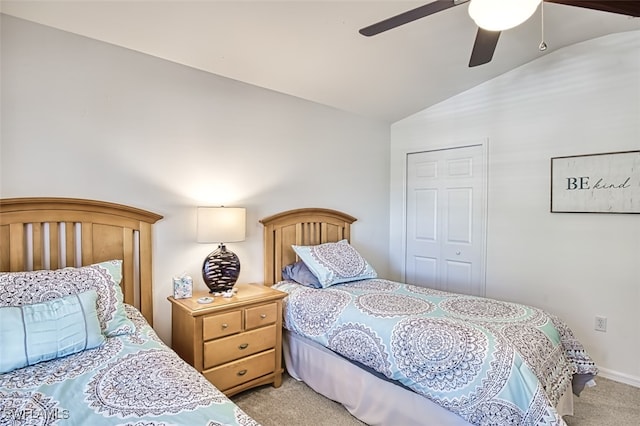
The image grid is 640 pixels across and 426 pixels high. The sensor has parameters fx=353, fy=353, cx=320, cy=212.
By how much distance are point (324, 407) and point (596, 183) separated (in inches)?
109

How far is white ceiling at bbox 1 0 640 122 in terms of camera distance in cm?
204

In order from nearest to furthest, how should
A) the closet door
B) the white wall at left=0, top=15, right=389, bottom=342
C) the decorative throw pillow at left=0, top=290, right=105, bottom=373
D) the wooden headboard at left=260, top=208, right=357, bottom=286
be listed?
1. the decorative throw pillow at left=0, top=290, right=105, bottom=373
2. the white wall at left=0, top=15, right=389, bottom=342
3. the wooden headboard at left=260, top=208, right=357, bottom=286
4. the closet door

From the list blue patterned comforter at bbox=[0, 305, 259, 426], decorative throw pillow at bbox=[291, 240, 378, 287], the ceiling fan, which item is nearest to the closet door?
decorative throw pillow at bbox=[291, 240, 378, 287]

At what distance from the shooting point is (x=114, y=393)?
1306 mm

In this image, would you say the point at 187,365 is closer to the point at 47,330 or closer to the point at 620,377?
the point at 47,330

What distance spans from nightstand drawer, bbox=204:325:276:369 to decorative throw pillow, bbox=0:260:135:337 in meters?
0.57

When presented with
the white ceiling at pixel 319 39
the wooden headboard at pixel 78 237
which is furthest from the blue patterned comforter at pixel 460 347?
the white ceiling at pixel 319 39

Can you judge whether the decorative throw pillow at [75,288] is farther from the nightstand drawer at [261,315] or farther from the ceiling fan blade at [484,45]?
the ceiling fan blade at [484,45]

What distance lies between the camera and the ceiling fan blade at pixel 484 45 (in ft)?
6.05

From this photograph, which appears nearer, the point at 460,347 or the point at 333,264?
the point at 460,347

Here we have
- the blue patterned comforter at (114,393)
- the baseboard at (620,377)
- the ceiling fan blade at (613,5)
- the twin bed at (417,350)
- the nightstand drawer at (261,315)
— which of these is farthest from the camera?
the baseboard at (620,377)

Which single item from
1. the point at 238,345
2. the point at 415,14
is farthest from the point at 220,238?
the point at 415,14

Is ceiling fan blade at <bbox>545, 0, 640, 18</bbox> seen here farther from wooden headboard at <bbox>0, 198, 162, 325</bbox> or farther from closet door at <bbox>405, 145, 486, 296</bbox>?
wooden headboard at <bbox>0, 198, 162, 325</bbox>

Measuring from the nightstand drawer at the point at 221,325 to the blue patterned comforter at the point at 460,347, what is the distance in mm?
469
